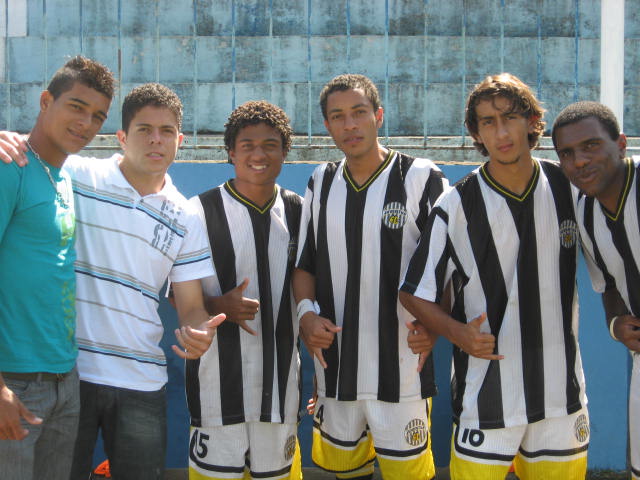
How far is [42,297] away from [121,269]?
0.34 meters

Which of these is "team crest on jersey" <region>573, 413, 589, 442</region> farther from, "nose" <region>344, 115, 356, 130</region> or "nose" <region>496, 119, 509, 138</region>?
"nose" <region>344, 115, 356, 130</region>

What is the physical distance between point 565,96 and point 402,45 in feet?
5.39

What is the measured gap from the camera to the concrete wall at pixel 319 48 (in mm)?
5578

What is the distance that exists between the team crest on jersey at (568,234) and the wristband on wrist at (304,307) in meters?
1.08

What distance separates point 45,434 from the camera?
2.46 m

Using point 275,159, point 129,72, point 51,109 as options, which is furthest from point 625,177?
point 129,72

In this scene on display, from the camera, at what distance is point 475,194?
8.96ft

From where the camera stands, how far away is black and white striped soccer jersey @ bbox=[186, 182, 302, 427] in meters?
3.01

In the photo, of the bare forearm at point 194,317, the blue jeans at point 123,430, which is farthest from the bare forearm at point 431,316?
the blue jeans at point 123,430

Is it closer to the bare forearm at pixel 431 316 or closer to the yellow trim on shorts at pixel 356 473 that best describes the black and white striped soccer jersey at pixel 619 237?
the bare forearm at pixel 431 316

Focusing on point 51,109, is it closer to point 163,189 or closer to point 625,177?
point 163,189

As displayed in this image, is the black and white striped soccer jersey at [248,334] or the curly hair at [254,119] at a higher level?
the curly hair at [254,119]

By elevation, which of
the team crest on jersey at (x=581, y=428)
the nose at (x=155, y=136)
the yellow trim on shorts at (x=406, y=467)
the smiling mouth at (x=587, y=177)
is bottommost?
the yellow trim on shorts at (x=406, y=467)

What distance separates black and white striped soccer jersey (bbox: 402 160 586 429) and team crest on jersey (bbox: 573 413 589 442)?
7 centimetres
